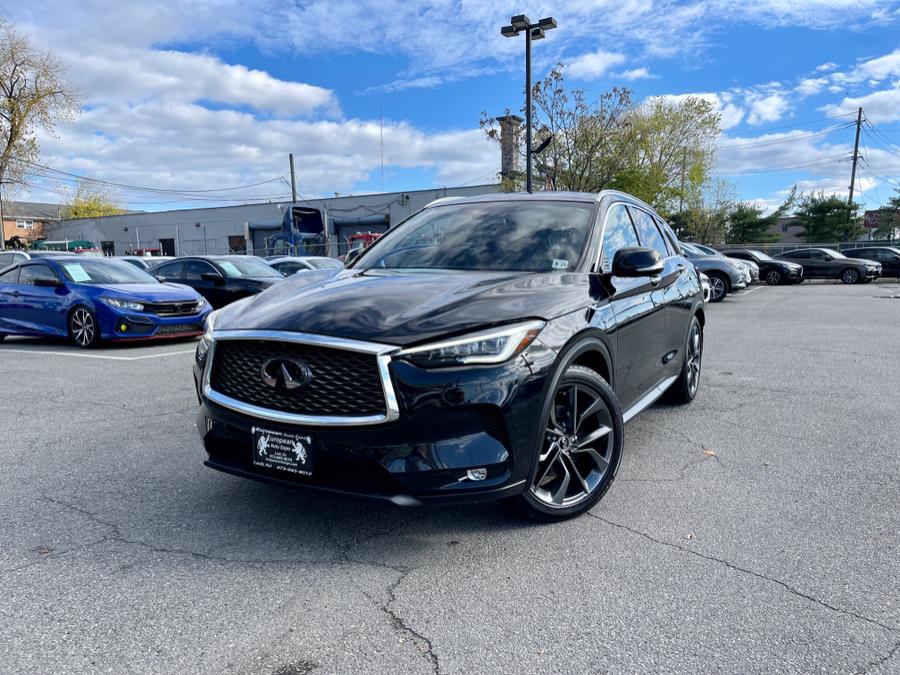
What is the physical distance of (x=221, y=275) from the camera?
1241 cm

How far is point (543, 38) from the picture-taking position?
16.2 m

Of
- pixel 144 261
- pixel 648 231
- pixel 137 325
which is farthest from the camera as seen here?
pixel 144 261

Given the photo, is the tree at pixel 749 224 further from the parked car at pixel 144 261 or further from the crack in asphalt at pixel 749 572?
the crack in asphalt at pixel 749 572

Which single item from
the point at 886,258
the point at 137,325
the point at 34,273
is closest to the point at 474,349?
the point at 137,325

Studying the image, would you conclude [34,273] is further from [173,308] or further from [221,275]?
[221,275]

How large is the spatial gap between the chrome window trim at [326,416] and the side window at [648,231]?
278cm

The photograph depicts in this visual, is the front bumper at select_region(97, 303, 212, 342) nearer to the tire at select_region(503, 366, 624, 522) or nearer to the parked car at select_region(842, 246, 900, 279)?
the tire at select_region(503, 366, 624, 522)

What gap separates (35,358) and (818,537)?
897cm

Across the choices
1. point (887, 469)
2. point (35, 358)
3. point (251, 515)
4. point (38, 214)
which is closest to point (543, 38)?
point (35, 358)

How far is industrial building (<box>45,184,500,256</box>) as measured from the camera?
39.9 metres

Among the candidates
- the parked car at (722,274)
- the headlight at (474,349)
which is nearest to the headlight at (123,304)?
the headlight at (474,349)

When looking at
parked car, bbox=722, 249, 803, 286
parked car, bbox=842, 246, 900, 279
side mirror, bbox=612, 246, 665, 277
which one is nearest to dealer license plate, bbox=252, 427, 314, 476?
side mirror, bbox=612, 246, 665, 277

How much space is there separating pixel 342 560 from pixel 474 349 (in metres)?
1.10

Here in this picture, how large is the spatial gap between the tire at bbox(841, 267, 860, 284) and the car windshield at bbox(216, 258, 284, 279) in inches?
932
